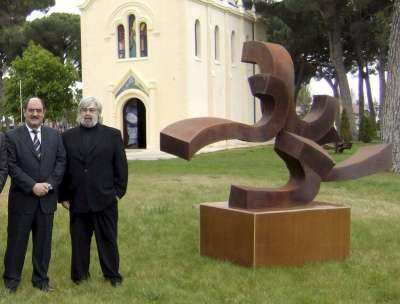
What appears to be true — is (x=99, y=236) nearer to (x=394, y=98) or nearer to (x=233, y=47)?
(x=394, y=98)

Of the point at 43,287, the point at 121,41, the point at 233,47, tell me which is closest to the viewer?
the point at 43,287

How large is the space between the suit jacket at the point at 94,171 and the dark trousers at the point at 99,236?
0.40ft

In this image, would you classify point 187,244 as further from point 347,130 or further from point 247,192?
point 347,130

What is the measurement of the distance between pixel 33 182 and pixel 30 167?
16 cm

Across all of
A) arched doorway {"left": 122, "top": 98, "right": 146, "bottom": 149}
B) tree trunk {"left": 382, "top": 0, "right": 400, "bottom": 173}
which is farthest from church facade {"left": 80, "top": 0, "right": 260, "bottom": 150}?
tree trunk {"left": 382, "top": 0, "right": 400, "bottom": 173}

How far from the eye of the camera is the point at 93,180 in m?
6.00

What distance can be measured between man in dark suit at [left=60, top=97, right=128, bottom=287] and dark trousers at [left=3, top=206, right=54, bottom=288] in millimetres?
279

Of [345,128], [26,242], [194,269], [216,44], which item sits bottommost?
[194,269]

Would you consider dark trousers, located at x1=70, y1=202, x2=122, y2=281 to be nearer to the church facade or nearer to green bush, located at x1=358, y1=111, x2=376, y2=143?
the church facade

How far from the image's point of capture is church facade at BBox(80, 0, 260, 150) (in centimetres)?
2989

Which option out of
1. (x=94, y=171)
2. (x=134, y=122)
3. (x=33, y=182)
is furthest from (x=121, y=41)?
(x=33, y=182)

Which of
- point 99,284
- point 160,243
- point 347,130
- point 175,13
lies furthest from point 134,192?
point 347,130

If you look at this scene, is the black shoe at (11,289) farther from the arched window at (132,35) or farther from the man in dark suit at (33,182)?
the arched window at (132,35)

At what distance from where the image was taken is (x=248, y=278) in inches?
259
